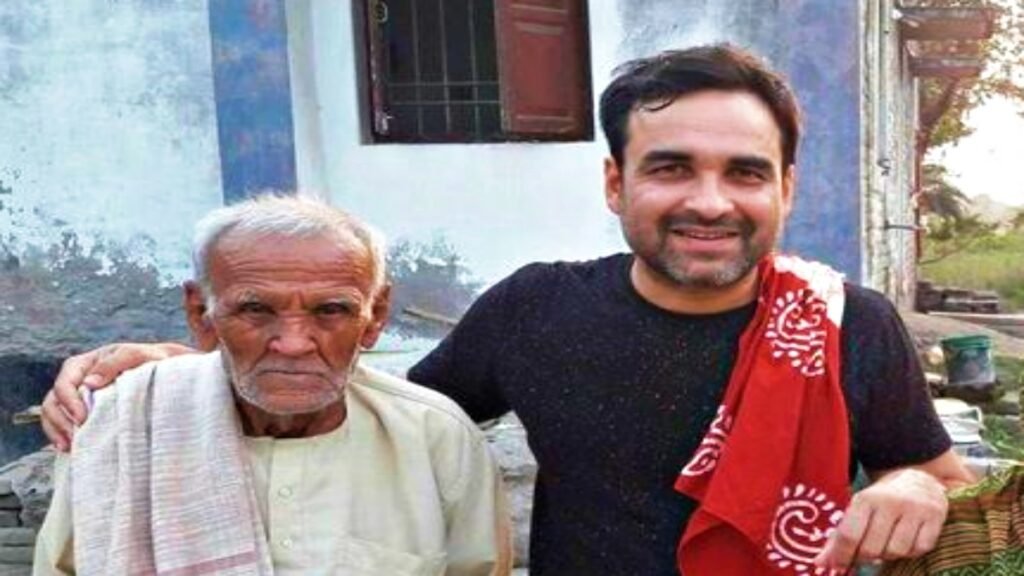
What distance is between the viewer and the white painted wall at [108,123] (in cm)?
614

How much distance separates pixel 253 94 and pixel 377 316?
4318mm

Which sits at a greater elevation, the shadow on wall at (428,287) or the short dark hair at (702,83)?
the short dark hair at (702,83)

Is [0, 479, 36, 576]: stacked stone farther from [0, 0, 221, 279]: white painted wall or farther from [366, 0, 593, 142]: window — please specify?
[366, 0, 593, 142]: window

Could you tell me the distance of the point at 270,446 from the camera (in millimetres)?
1965

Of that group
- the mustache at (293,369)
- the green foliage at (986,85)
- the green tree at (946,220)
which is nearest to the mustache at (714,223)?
the mustache at (293,369)

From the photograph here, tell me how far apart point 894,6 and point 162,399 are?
31.0 ft

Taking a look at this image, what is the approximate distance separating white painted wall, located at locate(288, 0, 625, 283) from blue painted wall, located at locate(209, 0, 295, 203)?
0.15 m

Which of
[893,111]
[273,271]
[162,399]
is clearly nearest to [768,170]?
[273,271]

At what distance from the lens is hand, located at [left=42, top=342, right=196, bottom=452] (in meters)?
1.97

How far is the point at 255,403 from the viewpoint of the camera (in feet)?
6.27

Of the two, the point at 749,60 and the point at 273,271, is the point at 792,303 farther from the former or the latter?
the point at 273,271

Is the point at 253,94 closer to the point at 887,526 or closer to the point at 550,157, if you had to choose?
the point at 550,157

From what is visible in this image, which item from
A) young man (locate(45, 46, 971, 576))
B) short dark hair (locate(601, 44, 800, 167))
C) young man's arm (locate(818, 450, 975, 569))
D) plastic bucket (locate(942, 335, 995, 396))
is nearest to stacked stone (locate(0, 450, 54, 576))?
young man (locate(45, 46, 971, 576))

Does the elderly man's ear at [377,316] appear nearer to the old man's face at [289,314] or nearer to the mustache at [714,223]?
the old man's face at [289,314]
